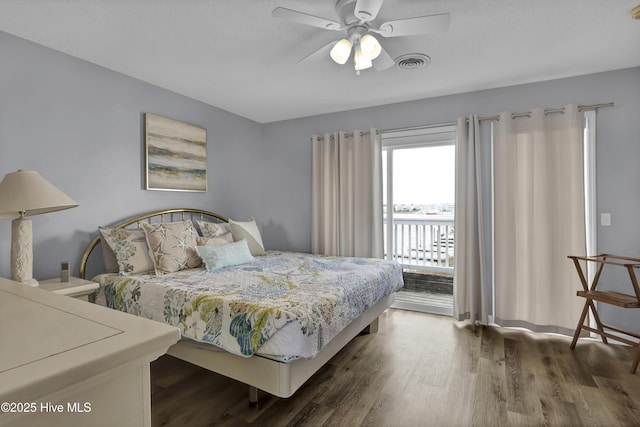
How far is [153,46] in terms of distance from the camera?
8.45 ft

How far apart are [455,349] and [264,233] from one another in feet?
9.71

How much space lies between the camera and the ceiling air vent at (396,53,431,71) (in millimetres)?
2742

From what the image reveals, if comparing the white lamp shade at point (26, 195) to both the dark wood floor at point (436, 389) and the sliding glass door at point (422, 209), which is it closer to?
the dark wood floor at point (436, 389)

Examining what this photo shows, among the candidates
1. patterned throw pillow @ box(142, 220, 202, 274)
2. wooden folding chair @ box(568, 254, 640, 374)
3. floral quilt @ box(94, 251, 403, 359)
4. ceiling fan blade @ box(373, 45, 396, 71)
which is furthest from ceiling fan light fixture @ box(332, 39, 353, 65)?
wooden folding chair @ box(568, 254, 640, 374)

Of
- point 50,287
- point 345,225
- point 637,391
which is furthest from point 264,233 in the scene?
point 637,391

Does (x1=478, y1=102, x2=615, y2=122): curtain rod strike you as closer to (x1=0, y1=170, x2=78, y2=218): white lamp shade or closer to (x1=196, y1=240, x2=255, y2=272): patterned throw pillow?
(x1=196, y1=240, x2=255, y2=272): patterned throw pillow

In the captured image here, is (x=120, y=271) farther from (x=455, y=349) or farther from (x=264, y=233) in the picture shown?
(x=455, y=349)

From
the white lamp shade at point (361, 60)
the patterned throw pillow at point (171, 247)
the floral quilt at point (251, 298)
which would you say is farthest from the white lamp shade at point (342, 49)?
the patterned throw pillow at point (171, 247)

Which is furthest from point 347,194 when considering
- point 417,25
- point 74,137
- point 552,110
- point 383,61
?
point 74,137

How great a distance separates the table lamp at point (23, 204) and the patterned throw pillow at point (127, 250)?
632 mm

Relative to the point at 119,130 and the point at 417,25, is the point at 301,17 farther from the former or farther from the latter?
the point at 119,130

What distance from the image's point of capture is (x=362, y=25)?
2119mm

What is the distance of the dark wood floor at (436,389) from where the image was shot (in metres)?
1.99

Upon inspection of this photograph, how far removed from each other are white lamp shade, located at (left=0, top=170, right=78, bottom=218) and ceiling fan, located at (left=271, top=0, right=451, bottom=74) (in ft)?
5.82
